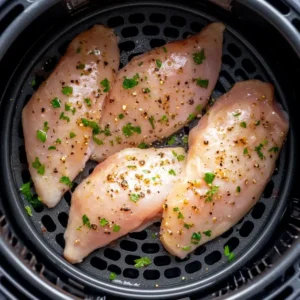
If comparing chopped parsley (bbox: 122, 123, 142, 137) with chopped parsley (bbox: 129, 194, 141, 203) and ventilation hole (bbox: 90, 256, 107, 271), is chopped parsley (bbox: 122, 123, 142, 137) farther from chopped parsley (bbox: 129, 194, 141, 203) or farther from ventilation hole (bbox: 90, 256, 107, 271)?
ventilation hole (bbox: 90, 256, 107, 271)

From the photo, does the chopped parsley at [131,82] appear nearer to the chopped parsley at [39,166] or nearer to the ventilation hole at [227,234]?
the chopped parsley at [39,166]

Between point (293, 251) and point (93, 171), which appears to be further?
point (93, 171)

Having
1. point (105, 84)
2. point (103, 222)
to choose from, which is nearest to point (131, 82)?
point (105, 84)

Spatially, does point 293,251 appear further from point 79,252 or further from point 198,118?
point 79,252

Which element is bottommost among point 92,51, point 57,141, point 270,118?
point 270,118

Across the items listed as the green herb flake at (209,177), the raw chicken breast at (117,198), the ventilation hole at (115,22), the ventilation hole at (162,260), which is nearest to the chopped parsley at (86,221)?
the raw chicken breast at (117,198)

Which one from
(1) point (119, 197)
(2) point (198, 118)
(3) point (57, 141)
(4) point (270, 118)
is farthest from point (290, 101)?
(3) point (57, 141)
